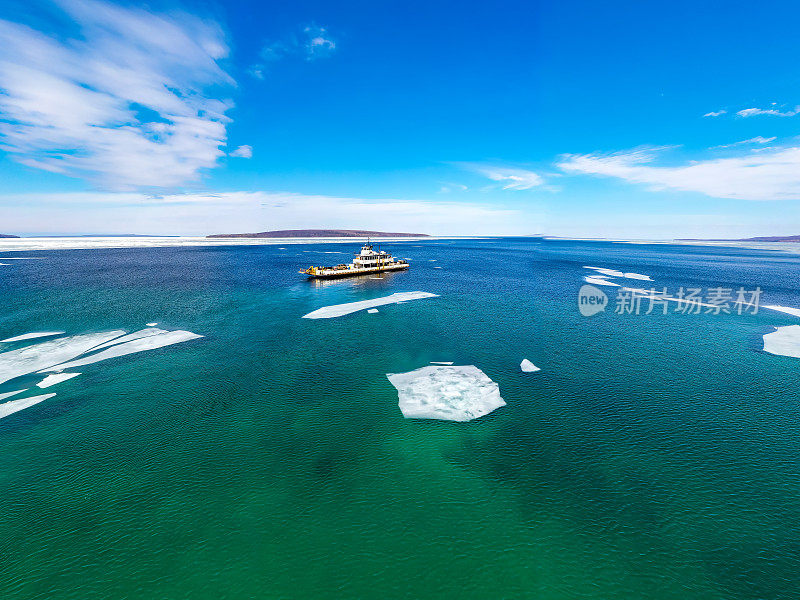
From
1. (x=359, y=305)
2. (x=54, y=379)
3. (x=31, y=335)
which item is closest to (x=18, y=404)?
(x=54, y=379)

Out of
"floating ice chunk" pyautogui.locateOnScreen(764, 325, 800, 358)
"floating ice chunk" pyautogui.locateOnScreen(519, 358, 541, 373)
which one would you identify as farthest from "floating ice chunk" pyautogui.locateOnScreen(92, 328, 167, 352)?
"floating ice chunk" pyautogui.locateOnScreen(764, 325, 800, 358)

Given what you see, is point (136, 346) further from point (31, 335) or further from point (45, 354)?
point (31, 335)

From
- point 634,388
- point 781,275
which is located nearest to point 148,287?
point 634,388

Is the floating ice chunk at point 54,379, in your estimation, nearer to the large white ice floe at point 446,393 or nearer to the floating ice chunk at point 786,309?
the large white ice floe at point 446,393

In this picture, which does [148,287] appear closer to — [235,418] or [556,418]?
[235,418]

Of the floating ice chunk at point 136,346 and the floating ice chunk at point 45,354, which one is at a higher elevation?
the floating ice chunk at point 45,354

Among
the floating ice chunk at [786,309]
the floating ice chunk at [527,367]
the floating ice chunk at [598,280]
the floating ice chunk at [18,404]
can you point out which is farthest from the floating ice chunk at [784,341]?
the floating ice chunk at [18,404]
